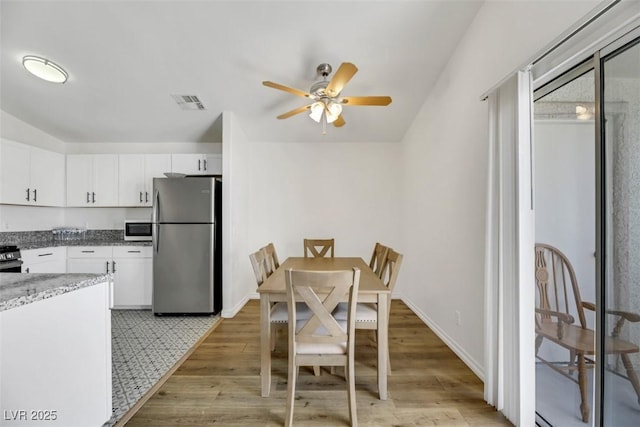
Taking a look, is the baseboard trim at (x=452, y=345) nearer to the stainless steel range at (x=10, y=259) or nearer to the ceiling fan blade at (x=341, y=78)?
the ceiling fan blade at (x=341, y=78)

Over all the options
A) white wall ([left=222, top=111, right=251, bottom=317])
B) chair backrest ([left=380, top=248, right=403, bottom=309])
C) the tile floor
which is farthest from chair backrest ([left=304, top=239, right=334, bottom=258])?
the tile floor

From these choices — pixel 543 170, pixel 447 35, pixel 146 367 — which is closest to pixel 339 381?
pixel 146 367

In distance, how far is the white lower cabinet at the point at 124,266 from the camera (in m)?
3.49

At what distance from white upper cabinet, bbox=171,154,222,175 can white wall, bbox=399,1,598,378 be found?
2.85 meters

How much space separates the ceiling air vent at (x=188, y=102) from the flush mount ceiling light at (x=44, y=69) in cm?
103

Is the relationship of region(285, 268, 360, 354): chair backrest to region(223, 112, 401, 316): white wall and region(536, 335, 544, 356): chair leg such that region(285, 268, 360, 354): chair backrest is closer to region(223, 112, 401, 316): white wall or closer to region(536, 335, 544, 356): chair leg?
region(536, 335, 544, 356): chair leg

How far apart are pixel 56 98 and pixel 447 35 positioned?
4328 mm

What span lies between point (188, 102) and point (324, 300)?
2940mm

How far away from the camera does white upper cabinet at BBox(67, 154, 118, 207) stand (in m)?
3.79

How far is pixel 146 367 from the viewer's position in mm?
2176

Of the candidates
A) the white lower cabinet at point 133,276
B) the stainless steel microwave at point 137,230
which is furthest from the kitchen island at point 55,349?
the stainless steel microwave at point 137,230

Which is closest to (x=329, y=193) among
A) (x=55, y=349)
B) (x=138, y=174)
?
(x=138, y=174)

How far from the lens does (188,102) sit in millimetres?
3170

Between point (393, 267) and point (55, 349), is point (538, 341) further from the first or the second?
point (55, 349)
